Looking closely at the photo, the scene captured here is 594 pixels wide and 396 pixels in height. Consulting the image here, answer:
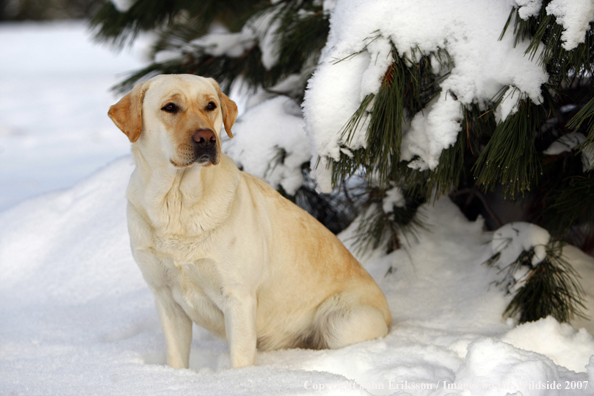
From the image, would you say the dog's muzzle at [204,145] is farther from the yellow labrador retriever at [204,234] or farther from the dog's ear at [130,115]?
the dog's ear at [130,115]

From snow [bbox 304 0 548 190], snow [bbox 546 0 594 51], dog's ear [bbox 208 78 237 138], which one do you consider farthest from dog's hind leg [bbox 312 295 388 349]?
snow [bbox 546 0 594 51]

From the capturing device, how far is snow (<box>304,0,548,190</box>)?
1.69 meters

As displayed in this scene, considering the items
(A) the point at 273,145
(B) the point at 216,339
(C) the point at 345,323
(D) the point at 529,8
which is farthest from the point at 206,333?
(D) the point at 529,8

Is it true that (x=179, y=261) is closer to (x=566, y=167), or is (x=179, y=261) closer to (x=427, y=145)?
(x=427, y=145)

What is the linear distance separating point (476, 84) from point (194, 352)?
1.48m

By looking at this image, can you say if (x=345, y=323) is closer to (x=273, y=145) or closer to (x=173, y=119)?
(x=273, y=145)

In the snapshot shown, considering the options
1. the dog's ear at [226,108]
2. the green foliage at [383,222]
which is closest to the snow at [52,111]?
the dog's ear at [226,108]

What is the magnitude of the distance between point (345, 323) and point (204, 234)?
674mm

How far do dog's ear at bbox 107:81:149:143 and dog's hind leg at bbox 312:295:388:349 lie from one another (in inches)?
39.4

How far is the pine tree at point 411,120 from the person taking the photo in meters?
1.72

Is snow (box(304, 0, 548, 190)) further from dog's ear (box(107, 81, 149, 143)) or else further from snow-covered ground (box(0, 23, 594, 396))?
snow-covered ground (box(0, 23, 594, 396))

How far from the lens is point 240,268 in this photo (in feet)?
6.05

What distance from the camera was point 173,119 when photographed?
1762mm

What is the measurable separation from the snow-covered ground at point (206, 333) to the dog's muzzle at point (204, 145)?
2.30ft
